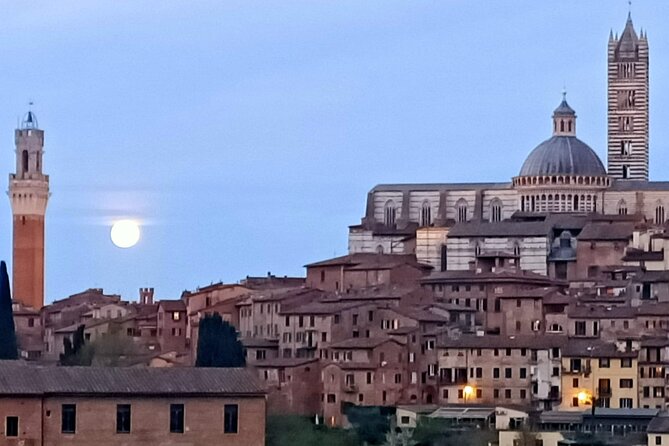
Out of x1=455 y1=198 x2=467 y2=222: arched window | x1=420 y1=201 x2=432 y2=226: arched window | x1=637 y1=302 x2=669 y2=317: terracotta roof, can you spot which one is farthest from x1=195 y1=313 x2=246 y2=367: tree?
x1=455 y1=198 x2=467 y2=222: arched window

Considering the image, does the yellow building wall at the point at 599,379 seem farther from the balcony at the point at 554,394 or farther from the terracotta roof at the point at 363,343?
the terracotta roof at the point at 363,343

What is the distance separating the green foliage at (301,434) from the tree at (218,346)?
1244mm

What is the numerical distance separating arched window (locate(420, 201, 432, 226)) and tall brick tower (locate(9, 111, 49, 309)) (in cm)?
1075

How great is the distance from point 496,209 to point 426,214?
2024mm

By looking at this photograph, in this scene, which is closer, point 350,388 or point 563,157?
point 350,388

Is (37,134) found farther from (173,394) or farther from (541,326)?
(173,394)

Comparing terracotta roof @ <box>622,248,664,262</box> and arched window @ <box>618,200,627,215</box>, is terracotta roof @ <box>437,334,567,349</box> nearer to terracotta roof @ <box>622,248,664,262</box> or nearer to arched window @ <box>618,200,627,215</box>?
terracotta roof @ <box>622,248,664,262</box>

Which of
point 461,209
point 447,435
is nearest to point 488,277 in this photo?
point 447,435

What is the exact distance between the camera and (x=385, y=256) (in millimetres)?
69875

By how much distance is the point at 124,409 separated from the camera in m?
32.2

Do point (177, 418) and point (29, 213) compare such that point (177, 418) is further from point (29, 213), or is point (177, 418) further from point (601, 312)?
point (29, 213)

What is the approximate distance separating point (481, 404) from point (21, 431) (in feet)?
76.8

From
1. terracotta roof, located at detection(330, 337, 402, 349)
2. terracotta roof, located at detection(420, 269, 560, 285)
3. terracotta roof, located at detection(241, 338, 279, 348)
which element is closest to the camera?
terracotta roof, located at detection(330, 337, 402, 349)

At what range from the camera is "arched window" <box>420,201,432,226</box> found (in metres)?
79.1
